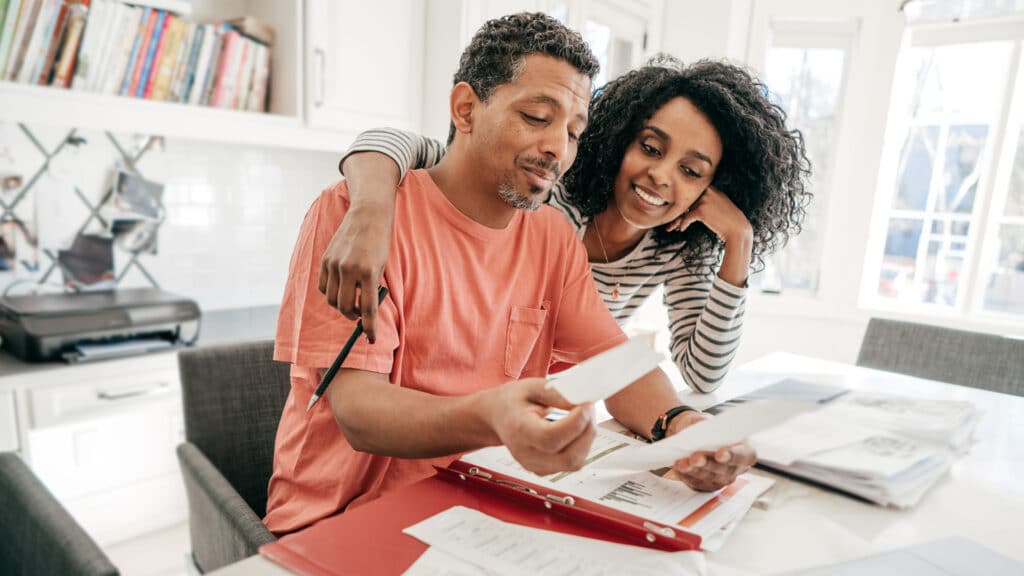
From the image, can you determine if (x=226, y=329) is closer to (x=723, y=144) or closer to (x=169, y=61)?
(x=169, y=61)

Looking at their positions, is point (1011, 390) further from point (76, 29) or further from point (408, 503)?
point (76, 29)

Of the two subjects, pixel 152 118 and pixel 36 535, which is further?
pixel 152 118

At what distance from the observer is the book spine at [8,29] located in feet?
5.09

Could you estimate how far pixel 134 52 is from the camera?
173 cm

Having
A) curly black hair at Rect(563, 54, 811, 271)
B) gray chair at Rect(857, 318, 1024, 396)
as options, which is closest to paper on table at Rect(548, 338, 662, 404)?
curly black hair at Rect(563, 54, 811, 271)

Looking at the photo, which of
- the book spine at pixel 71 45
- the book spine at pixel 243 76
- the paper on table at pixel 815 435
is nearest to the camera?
the paper on table at pixel 815 435

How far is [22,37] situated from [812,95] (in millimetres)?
3588

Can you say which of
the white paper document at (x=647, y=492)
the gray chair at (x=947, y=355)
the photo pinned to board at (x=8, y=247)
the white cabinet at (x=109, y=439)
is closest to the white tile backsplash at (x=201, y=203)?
the photo pinned to board at (x=8, y=247)

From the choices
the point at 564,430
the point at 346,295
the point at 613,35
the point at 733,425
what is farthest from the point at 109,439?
the point at 613,35

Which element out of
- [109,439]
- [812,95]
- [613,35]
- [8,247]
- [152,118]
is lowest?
[109,439]

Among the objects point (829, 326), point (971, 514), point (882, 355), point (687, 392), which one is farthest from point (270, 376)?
point (829, 326)

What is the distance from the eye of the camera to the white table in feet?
2.23

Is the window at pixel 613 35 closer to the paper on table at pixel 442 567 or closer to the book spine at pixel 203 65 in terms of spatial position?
the book spine at pixel 203 65

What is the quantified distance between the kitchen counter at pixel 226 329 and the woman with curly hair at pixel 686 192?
3.40 feet
